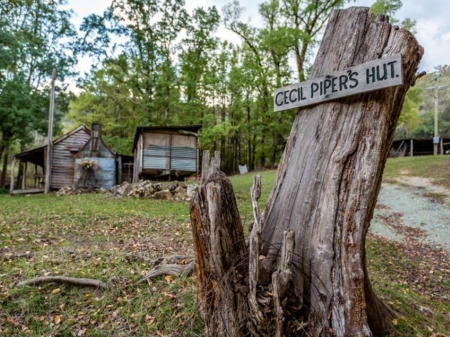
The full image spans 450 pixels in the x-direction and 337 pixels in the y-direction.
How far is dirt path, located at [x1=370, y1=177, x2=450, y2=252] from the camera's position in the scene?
25.0 ft

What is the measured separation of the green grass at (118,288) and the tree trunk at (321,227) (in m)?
0.61

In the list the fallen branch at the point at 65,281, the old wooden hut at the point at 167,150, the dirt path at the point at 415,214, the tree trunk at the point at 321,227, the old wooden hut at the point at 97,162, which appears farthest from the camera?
the old wooden hut at the point at 97,162

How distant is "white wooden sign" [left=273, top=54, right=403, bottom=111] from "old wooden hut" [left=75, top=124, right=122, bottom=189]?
1766 centimetres

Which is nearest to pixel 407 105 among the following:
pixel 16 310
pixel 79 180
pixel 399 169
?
pixel 399 169

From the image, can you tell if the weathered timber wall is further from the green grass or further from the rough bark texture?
the rough bark texture

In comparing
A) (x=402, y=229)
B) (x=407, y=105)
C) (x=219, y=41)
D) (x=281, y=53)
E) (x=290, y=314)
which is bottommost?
(x=402, y=229)

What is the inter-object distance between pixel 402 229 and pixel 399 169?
10.2 m

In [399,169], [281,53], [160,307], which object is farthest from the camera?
[281,53]

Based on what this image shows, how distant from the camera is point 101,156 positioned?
60.7 feet

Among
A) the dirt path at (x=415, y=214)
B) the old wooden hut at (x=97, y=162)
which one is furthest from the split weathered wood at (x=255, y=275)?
the old wooden hut at (x=97, y=162)

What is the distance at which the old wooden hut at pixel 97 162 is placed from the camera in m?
18.0

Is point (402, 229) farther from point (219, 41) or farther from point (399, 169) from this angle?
point (219, 41)

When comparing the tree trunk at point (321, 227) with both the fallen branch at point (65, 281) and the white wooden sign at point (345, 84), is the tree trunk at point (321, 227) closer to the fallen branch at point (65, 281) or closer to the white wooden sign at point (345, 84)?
the white wooden sign at point (345, 84)

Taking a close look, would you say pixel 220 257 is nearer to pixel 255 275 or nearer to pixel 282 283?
pixel 255 275
